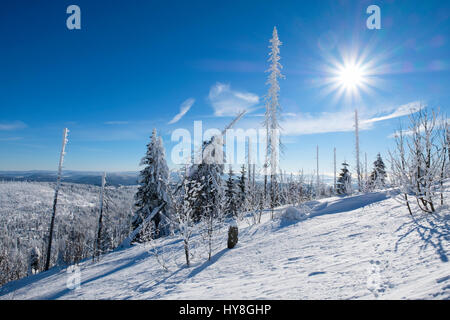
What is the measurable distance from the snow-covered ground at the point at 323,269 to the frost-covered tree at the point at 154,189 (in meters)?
8.94

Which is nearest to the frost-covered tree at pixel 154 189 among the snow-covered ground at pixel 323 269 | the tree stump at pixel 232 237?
the snow-covered ground at pixel 323 269

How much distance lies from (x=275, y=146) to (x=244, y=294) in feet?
35.8

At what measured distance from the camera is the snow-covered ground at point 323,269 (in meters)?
3.27

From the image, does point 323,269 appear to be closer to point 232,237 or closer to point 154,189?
point 232,237

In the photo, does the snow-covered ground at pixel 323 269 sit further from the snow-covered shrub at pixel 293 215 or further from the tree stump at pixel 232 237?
the snow-covered shrub at pixel 293 215

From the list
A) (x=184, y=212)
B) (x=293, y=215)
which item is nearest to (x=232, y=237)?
(x=184, y=212)

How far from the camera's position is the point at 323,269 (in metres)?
4.37

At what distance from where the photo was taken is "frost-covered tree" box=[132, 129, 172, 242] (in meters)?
17.9

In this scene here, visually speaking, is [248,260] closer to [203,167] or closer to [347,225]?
[347,225]

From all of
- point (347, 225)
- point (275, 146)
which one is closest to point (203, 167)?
point (275, 146)

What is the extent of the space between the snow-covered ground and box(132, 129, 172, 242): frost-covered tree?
894 centimetres

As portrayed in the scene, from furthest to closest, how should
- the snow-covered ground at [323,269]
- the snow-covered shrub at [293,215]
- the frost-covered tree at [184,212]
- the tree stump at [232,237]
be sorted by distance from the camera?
the snow-covered shrub at [293,215], the tree stump at [232,237], the frost-covered tree at [184,212], the snow-covered ground at [323,269]

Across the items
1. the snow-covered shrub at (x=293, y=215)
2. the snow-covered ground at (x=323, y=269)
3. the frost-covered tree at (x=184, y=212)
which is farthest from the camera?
the snow-covered shrub at (x=293, y=215)
